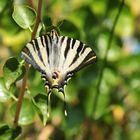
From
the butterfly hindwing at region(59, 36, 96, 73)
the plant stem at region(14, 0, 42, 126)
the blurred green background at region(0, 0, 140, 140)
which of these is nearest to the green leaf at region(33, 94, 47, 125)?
the plant stem at region(14, 0, 42, 126)

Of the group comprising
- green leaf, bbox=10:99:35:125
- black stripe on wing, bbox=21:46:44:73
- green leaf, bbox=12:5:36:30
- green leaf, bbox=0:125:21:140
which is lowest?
green leaf, bbox=0:125:21:140

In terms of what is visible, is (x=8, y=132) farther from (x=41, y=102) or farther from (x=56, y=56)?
(x=56, y=56)

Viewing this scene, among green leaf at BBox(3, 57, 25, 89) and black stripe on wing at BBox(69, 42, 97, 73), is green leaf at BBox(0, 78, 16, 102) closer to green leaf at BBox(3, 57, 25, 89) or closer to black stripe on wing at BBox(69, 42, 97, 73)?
green leaf at BBox(3, 57, 25, 89)

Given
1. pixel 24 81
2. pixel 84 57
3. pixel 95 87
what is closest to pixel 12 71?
pixel 24 81

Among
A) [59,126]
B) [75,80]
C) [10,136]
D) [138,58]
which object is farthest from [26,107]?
[138,58]

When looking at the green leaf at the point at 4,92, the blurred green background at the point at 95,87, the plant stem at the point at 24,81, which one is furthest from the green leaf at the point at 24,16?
the blurred green background at the point at 95,87

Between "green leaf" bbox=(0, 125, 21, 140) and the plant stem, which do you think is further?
"green leaf" bbox=(0, 125, 21, 140)

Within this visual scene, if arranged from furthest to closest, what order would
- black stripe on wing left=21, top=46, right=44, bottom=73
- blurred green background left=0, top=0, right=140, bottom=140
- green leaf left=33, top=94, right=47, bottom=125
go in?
1. blurred green background left=0, top=0, right=140, bottom=140
2. green leaf left=33, top=94, right=47, bottom=125
3. black stripe on wing left=21, top=46, right=44, bottom=73

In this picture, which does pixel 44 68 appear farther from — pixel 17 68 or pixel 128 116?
pixel 128 116
